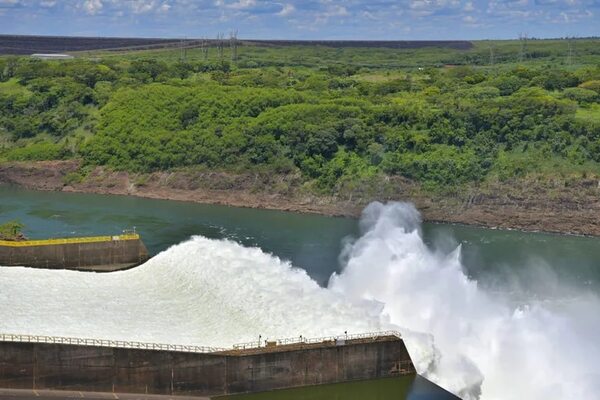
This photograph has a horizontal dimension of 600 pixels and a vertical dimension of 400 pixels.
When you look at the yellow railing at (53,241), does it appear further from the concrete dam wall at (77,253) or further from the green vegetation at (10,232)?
the green vegetation at (10,232)

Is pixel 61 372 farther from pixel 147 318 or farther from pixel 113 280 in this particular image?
pixel 113 280

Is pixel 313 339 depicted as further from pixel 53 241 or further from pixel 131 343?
pixel 53 241

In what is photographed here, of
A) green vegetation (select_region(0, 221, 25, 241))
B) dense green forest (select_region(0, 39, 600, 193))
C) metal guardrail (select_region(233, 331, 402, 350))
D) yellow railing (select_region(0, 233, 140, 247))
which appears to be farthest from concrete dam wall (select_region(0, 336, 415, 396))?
dense green forest (select_region(0, 39, 600, 193))

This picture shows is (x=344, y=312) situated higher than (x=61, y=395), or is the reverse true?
(x=344, y=312)

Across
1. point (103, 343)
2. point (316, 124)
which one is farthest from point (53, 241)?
point (316, 124)

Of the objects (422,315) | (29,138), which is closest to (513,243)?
(422,315)

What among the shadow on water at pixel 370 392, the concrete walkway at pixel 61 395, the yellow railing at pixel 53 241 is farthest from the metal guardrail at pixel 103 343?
the yellow railing at pixel 53 241
